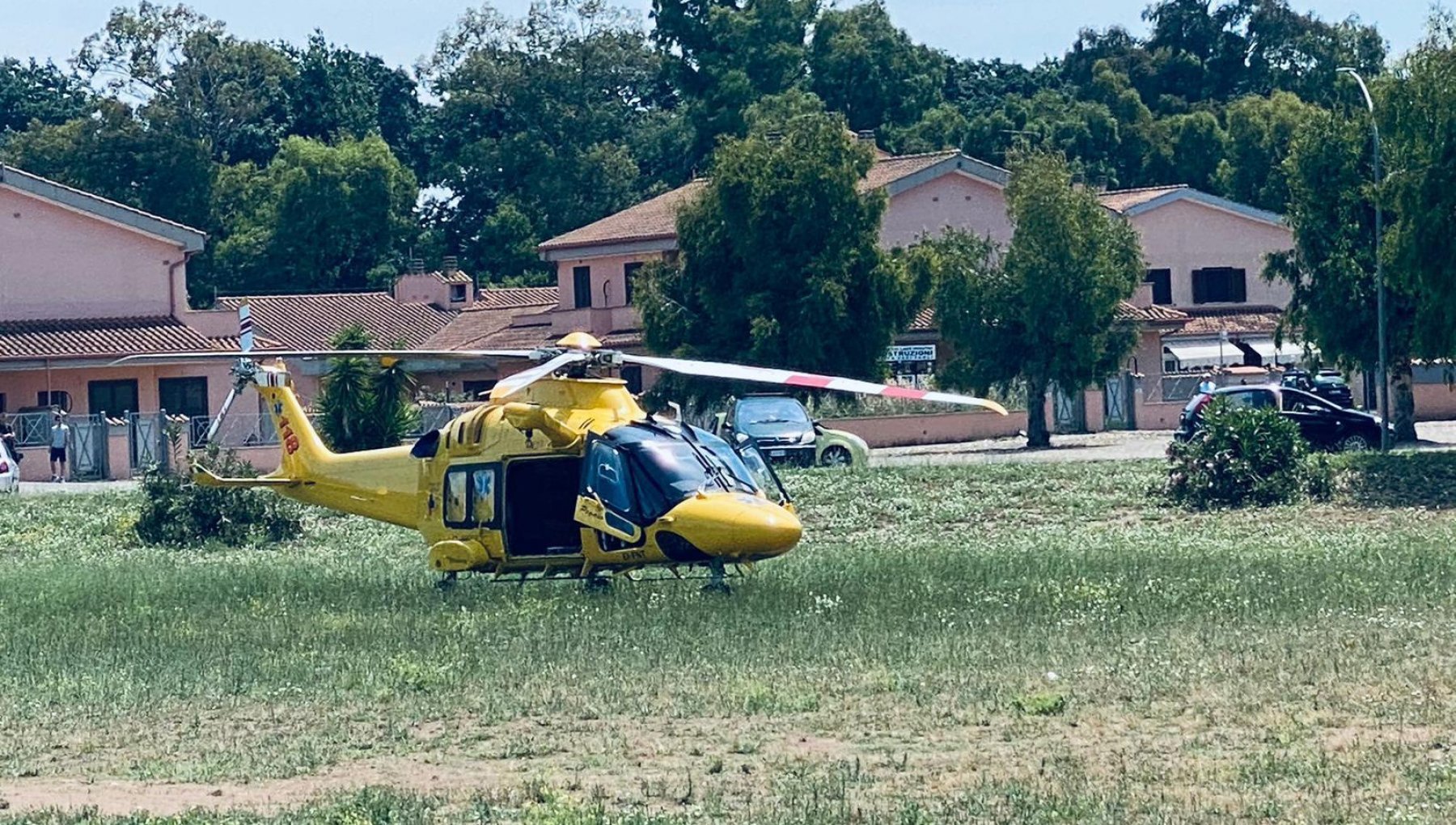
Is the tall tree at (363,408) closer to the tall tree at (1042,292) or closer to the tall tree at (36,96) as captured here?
the tall tree at (1042,292)

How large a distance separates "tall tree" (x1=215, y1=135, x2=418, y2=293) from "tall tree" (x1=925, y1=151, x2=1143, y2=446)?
39803mm

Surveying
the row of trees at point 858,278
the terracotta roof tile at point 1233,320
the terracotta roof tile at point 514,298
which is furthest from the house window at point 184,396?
the terracotta roof tile at point 1233,320

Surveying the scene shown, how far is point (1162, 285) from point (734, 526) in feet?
155

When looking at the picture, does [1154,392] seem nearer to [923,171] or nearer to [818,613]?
[923,171]

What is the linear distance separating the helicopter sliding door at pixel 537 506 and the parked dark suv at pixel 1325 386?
2727cm

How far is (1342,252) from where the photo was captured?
3881 centimetres

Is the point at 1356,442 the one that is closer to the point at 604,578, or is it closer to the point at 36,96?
the point at 604,578

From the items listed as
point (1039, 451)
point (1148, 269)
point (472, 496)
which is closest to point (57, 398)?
point (1039, 451)

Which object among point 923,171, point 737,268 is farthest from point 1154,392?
point 737,268

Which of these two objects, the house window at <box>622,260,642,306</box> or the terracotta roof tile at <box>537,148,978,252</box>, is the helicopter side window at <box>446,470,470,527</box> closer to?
the terracotta roof tile at <box>537,148,978,252</box>

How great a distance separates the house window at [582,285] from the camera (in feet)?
200

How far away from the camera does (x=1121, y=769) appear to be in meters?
11.5

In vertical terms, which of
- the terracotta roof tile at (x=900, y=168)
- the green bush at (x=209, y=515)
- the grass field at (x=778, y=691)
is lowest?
the grass field at (x=778, y=691)

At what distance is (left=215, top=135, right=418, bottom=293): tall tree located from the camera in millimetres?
80562
